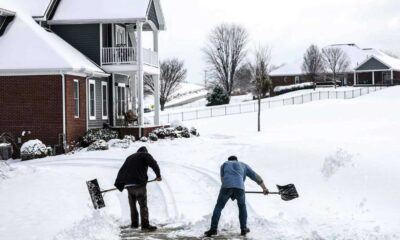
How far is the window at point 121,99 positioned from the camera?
35.6 m

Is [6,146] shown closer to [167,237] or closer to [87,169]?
[87,169]

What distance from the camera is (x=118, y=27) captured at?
35.4m

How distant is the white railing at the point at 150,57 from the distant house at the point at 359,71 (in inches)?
1997

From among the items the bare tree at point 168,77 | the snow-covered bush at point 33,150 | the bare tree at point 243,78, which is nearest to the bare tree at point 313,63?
the bare tree at point 243,78

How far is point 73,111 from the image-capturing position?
28875mm

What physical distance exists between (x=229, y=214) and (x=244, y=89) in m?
96.1

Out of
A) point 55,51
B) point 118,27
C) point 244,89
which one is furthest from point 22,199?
point 244,89

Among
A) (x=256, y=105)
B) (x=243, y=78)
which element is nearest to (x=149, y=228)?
(x=256, y=105)

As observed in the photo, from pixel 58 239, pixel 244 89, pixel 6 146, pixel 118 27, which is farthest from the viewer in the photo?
pixel 244 89

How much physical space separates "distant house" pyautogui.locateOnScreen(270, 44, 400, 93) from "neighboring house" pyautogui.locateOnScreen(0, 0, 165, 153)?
173 feet

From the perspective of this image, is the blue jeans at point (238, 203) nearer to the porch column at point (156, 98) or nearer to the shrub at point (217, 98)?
the porch column at point (156, 98)

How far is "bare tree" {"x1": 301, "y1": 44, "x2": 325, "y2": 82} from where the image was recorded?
290ft

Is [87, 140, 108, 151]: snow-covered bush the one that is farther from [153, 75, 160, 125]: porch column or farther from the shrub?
the shrub

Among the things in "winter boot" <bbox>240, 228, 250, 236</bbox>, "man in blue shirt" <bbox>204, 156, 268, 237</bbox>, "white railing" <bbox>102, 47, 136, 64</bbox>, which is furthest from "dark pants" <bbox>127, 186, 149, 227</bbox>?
"white railing" <bbox>102, 47, 136, 64</bbox>
